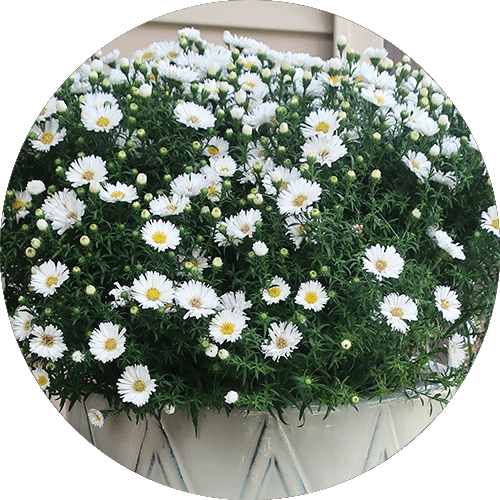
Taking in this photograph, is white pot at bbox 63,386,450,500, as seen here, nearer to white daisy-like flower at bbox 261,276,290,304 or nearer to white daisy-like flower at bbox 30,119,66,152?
white daisy-like flower at bbox 261,276,290,304

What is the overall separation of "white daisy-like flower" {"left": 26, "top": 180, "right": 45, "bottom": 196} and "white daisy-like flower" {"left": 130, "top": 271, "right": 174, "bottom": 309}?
12.4 inches

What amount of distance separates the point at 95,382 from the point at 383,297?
0.59m

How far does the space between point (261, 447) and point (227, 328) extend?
0.28 meters

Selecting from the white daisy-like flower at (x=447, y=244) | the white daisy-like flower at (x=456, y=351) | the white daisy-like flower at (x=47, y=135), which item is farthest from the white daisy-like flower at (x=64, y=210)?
the white daisy-like flower at (x=456, y=351)

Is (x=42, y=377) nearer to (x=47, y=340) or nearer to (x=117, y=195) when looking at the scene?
(x=47, y=340)

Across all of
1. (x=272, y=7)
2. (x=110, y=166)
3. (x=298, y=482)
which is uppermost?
(x=272, y=7)

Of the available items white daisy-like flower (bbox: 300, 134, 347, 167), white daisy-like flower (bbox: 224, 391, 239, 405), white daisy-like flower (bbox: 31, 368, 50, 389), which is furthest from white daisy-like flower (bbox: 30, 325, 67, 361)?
white daisy-like flower (bbox: 300, 134, 347, 167)

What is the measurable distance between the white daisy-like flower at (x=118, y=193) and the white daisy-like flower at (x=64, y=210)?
0.17 feet

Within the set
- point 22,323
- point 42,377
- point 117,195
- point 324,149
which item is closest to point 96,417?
point 42,377

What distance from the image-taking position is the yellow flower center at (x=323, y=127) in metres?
1.27

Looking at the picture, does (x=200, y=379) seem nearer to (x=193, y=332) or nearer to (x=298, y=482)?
(x=193, y=332)

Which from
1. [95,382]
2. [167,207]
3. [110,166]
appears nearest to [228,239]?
[167,207]

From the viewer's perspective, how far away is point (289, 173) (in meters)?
1.23

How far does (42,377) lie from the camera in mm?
1369
